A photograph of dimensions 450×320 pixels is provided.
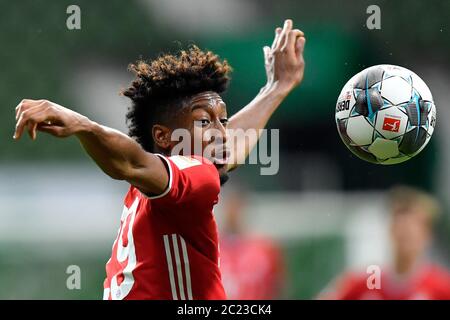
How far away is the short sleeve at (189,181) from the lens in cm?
362

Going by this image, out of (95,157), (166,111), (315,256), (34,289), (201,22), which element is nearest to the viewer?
(95,157)

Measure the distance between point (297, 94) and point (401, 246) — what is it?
2.69 meters

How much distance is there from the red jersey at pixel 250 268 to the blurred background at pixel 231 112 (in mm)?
132

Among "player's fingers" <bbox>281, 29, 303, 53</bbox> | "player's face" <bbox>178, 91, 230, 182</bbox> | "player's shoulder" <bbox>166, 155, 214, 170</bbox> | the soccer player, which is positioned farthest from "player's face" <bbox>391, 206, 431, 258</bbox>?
"player's shoulder" <bbox>166, 155, 214, 170</bbox>

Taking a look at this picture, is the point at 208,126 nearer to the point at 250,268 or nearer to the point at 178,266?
the point at 178,266

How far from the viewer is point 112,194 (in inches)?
279

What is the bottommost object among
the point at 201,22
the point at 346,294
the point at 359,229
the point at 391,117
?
the point at 346,294

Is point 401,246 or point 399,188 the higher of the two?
point 399,188

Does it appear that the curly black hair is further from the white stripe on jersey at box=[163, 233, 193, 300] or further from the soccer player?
the white stripe on jersey at box=[163, 233, 193, 300]

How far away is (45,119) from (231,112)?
5135 millimetres

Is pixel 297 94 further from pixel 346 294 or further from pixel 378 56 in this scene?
pixel 346 294

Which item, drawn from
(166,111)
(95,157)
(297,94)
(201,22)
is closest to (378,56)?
(297,94)

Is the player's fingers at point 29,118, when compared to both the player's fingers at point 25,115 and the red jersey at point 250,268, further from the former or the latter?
the red jersey at point 250,268

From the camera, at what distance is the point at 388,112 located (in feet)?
14.7
